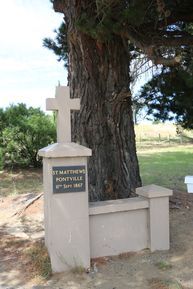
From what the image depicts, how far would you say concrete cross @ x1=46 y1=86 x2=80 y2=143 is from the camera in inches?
197

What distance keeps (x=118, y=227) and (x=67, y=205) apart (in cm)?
82

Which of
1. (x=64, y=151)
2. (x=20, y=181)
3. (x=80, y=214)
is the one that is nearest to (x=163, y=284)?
(x=80, y=214)

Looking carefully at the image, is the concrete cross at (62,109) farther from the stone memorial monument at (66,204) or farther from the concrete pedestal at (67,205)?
the concrete pedestal at (67,205)

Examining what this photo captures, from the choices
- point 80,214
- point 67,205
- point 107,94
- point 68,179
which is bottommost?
point 80,214

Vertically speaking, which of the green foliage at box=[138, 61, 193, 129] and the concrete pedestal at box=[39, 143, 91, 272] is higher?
the green foliage at box=[138, 61, 193, 129]

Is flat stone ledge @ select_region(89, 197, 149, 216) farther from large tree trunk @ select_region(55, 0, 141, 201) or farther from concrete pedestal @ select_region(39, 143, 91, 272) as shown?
large tree trunk @ select_region(55, 0, 141, 201)

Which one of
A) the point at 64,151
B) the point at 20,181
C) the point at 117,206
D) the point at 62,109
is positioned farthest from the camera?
the point at 20,181

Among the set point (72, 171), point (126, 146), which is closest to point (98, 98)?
point (126, 146)

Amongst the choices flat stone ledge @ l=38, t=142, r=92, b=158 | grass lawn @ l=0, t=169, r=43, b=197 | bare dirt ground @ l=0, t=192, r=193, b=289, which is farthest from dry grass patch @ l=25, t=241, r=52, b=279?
grass lawn @ l=0, t=169, r=43, b=197

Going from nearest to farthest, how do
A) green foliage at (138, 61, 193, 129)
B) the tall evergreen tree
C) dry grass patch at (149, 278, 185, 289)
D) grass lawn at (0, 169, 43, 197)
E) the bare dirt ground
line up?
dry grass patch at (149, 278, 185, 289)
the bare dirt ground
the tall evergreen tree
green foliage at (138, 61, 193, 129)
grass lawn at (0, 169, 43, 197)

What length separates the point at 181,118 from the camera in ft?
28.0

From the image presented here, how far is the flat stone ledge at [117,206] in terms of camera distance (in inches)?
200

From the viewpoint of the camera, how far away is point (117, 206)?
5176 mm

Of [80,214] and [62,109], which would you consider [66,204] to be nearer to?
[80,214]
